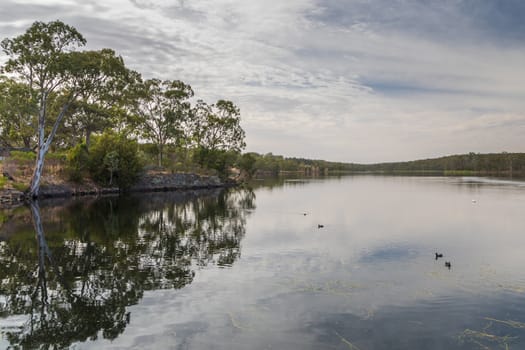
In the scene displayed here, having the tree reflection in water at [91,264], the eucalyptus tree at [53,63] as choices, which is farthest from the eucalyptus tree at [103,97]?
the tree reflection in water at [91,264]

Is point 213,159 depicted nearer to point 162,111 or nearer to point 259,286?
point 162,111

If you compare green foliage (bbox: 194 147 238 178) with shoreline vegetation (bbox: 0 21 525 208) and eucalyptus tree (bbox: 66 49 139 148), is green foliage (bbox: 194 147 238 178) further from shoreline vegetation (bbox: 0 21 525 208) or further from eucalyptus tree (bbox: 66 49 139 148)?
eucalyptus tree (bbox: 66 49 139 148)

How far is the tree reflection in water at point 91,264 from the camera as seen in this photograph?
11.0m

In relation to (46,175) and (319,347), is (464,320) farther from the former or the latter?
(46,175)

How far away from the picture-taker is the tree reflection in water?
1105 cm

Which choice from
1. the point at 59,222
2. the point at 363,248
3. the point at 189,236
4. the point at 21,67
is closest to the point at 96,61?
the point at 21,67

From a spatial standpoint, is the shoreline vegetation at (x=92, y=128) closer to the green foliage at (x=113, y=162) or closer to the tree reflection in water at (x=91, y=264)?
the green foliage at (x=113, y=162)

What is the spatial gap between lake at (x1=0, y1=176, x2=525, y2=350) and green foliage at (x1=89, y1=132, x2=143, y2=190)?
28.6 meters

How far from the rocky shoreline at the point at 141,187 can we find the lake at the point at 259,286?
54.9 ft

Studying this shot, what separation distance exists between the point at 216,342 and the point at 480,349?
721 cm

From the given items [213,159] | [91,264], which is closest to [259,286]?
[91,264]

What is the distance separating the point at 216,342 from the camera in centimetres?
1001

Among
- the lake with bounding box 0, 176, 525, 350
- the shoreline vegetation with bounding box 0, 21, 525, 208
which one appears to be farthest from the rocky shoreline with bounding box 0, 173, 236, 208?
the lake with bounding box 0, 176, 525, 350

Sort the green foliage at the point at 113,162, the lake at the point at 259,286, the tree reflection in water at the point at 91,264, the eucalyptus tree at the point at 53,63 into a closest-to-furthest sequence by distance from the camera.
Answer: the lake at the point at 259,286 < the tree reflection in water at the point at 91,264 < the eucalyptus tree at the point at 53,63 < the green foliage at the point at 113,162
